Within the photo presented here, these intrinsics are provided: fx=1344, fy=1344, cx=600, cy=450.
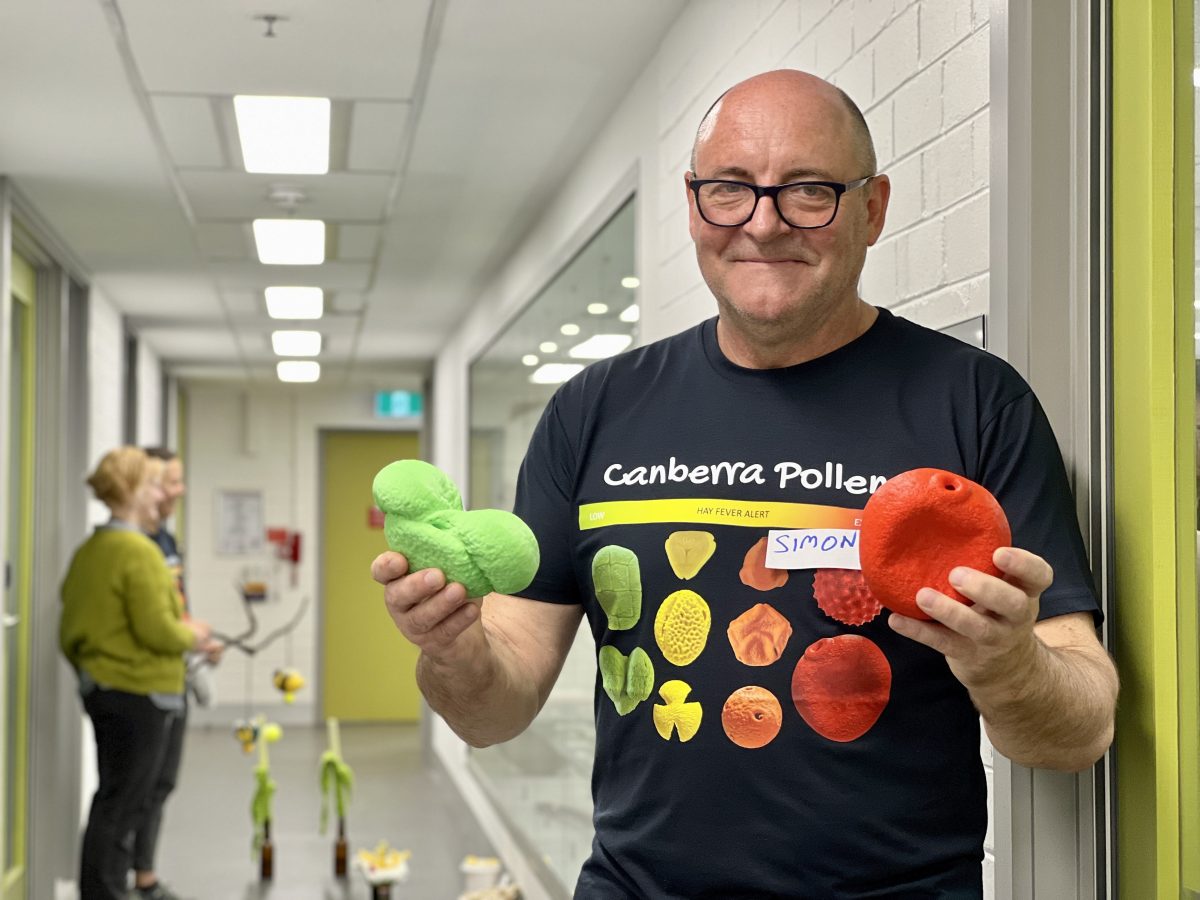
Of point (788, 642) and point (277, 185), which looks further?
point (277, 185)

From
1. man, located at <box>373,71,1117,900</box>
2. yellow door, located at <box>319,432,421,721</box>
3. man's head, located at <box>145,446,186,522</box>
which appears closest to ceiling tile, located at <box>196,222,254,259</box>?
man's head, located at <box>145,446,186,522</box>

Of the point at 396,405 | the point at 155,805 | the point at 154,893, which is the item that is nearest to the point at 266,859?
the point at 154,893

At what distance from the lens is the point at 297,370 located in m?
9.11

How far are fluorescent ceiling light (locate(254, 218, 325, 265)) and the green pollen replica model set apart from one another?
3801 millimetres

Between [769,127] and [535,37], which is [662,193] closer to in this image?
[535,37]

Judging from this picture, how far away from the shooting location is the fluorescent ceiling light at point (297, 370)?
8.80 m

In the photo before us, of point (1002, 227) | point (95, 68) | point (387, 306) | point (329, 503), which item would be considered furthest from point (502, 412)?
point (329, 503)

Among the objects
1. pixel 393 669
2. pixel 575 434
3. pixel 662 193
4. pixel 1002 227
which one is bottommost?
pixel 393 669

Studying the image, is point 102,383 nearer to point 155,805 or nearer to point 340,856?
point 155,805

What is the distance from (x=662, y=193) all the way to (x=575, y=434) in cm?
187

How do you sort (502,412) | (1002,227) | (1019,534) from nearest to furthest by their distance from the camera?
1. (1019,534)
2. (1002,227)
3. (502,412)

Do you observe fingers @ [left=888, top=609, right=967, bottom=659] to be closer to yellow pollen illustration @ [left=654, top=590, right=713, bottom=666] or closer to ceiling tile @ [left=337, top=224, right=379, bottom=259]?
yellow pollen illustration @ [left=654, top=590, right=713, bottom=666]

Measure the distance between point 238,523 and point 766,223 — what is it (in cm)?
1008

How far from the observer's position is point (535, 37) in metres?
3.08
